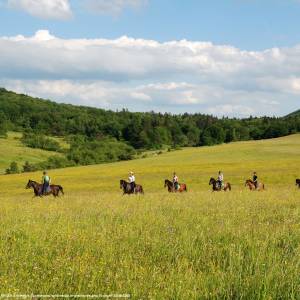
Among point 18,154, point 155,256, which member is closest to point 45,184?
point 155,256

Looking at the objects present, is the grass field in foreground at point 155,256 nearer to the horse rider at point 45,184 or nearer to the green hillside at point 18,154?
the horse rider at point 45,184

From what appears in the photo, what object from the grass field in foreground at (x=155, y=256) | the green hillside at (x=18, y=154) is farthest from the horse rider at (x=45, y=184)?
the green hillside at (x=18, y=154)

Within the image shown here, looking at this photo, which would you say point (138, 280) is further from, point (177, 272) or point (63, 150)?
point (63, 150)

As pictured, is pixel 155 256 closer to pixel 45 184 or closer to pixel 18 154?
pixel 45 184

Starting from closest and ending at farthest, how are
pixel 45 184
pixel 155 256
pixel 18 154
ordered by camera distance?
pixel 155 256
pixel 45 184
pixel 18 154

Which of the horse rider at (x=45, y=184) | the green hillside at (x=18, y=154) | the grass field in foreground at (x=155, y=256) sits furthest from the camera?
the green hillside at (x=18, y=154)

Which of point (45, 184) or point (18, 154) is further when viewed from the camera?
point (18, 154)

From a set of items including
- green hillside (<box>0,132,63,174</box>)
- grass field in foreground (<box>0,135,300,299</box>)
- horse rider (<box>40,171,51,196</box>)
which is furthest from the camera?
green hillside (<box>0,132,63,174</box>)

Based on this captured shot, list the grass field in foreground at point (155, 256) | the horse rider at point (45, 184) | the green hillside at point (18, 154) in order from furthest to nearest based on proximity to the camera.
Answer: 1. the green hillside at point (18, 154)
2. the horse rider at point (45, 184)
3. the grass field in foreground at point (155, 256)

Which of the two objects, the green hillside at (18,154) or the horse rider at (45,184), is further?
the green hillside at (18,154)

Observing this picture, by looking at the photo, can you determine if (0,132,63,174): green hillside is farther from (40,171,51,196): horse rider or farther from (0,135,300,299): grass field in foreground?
(0,135,300,299): grass field in foreground

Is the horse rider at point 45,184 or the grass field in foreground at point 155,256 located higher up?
the grass field in foreground at point 155,256

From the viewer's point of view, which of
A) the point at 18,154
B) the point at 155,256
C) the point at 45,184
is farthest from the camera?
the point at 18,154

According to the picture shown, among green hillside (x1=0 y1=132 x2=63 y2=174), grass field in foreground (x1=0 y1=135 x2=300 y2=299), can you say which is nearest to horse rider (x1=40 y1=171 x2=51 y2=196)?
grass field in foreground (x1=0 y1=135 x2=300 y2=299)
